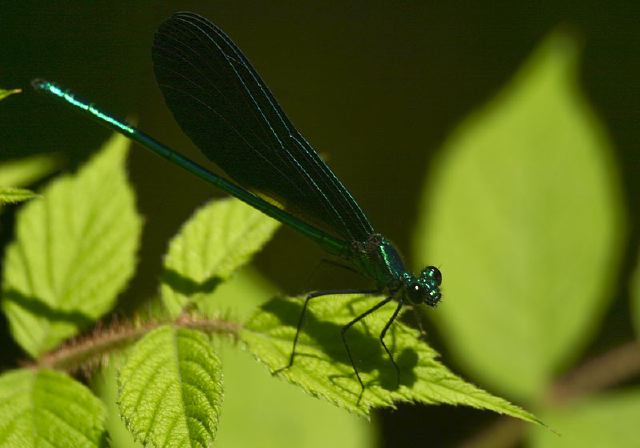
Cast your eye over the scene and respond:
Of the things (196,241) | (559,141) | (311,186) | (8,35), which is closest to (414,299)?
(311,186)

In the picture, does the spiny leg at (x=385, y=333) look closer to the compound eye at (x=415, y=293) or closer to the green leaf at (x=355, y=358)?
the green leaf at (x=355, y=358)

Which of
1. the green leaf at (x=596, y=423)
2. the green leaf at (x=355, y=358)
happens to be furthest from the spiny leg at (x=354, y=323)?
the green leaf at (x=596, y=423)

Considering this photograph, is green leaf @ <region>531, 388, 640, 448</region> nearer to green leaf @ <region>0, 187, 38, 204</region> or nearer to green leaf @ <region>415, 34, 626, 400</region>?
green leaf @ <region>415, 34, 626, 400</region>

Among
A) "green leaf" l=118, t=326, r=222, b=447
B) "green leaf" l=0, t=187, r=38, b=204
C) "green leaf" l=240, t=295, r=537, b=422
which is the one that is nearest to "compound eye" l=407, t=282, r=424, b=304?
"green leaf" l=240, t=295, r=537, b=422

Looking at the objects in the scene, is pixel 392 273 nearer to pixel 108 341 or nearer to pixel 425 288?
pixel 425 288

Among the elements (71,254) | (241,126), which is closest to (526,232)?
(241,126)

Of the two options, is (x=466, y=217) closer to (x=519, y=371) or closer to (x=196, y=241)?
(x=519, y=371)
